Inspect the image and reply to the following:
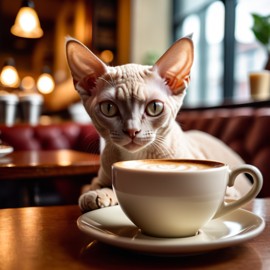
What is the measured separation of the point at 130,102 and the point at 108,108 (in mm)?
56

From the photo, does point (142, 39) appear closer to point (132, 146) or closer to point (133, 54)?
point (133, 54)

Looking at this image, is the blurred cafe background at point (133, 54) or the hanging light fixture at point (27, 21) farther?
the hanging light fixture at point (27, 21)

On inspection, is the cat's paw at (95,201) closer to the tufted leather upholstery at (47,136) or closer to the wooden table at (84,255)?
the wooden table at (84,255)

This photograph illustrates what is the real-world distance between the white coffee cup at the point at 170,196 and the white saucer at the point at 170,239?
2 cm

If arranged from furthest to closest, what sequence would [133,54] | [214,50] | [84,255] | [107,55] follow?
[107,55], [133,54], [214,50], [84,255]

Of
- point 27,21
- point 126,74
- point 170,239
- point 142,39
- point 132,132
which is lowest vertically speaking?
point 170,239

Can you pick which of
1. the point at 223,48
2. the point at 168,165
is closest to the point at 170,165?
the point at 168,165

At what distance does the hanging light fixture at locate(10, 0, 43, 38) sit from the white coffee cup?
2.45 meters

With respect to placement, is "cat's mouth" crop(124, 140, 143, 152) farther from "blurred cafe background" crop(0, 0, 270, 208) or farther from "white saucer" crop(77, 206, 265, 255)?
"blurred cafe background" crop(0, 0, 270, 208)

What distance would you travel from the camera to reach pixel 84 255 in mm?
446

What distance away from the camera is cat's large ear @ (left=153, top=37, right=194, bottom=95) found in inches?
30.9

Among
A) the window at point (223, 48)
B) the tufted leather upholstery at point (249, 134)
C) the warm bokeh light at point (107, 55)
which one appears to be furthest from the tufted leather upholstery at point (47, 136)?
the warm bokeh light at point (107, 55)

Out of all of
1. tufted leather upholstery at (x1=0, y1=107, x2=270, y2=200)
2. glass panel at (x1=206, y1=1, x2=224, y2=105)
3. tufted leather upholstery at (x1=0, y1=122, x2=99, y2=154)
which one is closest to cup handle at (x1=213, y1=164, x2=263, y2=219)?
tufted leather upholstery at (x1=0, y1=107, x2=270, y2=200)

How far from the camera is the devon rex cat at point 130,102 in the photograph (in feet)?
2.36
